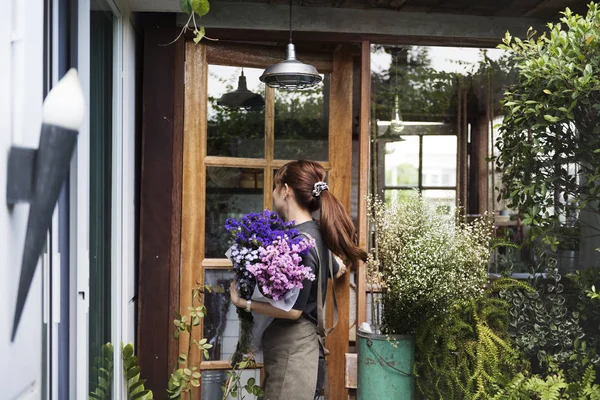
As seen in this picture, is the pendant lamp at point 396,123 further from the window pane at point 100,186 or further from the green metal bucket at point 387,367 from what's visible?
the window pane at point 100,186

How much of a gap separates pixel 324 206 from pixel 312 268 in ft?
0.98

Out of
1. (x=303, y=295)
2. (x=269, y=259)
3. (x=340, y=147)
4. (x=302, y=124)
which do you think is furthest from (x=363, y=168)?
(x=269, y=259)

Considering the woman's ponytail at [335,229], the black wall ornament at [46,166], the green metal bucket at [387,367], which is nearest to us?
the black wall ornament at [46,166]

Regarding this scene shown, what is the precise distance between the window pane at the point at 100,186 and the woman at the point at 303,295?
0.58 m

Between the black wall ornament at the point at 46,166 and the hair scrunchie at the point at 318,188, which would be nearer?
the black wall ornament at the point at 46,166

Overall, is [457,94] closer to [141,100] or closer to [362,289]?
[362,289]

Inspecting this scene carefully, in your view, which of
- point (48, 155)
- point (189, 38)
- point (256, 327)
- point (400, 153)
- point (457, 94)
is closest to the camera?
point (48, 155)

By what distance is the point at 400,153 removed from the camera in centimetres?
818

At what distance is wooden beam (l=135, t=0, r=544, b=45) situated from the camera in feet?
11.8

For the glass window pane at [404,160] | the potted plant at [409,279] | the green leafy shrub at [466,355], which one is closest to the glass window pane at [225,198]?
the potted plant at [409,279]

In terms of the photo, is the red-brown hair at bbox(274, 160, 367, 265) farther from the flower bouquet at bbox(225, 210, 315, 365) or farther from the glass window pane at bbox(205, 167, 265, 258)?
the glass window pane at bbox(205, 167, 265, 258)

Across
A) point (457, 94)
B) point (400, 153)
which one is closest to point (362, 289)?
point (457, 94)

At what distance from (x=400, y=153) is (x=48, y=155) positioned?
6.77m

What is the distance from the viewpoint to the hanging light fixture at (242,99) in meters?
3.68
